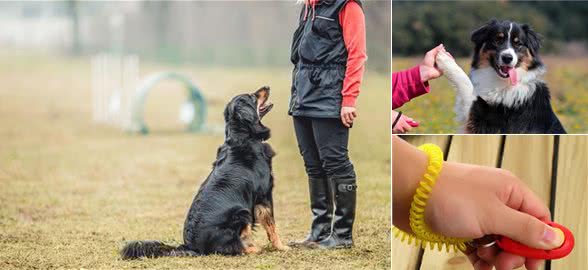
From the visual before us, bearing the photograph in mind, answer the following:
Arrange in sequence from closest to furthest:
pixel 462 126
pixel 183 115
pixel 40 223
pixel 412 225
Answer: pixel 412 225, pixel 462 126, pixel 40 223, pixel 183 115

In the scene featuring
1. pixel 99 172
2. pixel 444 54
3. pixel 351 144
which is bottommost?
pixel 99 172

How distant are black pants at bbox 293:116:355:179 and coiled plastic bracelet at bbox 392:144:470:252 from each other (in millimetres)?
325

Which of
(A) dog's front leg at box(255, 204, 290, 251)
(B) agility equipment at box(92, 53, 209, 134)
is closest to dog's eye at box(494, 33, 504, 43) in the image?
(A) dog's front leg at box(255, 204, 290, 251)

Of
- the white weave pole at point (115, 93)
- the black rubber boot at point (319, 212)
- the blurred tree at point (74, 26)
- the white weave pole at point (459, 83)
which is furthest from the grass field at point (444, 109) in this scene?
the blurred tree at point (74, 26)

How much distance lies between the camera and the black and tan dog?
309 cm

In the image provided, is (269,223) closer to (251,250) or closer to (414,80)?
(251,250)

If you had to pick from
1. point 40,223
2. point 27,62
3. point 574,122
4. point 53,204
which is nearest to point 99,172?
point 53,204

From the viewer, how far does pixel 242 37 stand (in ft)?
28.4

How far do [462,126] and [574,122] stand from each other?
35.1 inches

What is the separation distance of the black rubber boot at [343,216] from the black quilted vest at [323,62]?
29cm

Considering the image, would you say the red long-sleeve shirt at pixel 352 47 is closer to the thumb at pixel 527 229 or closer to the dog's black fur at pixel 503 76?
the dog's black fur at pixel 503 76

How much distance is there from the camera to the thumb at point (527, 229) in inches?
106

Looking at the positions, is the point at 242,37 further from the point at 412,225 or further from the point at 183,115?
the point at 412,225

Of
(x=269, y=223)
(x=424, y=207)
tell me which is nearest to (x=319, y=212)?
(x=269, y=223)
